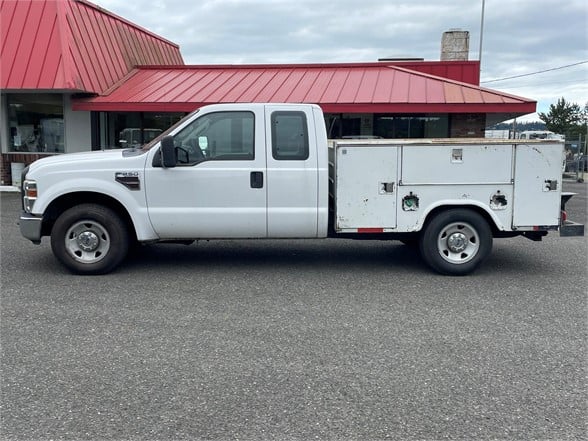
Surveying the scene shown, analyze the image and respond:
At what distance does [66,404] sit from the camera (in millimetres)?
3709

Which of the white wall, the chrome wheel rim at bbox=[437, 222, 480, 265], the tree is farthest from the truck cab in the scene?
the tree

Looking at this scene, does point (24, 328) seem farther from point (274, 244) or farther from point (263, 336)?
point (274, 244)

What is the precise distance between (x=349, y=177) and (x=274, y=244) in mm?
2578

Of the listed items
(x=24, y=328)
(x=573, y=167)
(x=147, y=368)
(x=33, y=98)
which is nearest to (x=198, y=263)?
(x=24, y=328)

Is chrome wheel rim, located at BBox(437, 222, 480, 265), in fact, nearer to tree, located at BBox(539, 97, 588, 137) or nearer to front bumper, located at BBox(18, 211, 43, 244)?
front bumper, located at BBox(18, 211, 43, 244)

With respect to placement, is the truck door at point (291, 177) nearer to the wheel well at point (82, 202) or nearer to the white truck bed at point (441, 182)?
the white truck bed at point (441, 182)

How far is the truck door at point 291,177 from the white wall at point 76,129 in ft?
37.0

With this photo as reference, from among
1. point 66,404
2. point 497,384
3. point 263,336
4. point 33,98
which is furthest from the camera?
point 33,98

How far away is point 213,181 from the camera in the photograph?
22.8 ft

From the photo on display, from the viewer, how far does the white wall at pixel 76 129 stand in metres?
16.7

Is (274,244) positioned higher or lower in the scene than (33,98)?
lower

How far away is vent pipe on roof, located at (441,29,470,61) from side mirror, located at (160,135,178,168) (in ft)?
54.2

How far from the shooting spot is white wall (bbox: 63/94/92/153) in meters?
16.7

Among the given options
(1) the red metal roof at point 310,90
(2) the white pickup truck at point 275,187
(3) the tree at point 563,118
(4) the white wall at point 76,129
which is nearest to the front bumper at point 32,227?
(2) the white pickup truck at point 275,187
